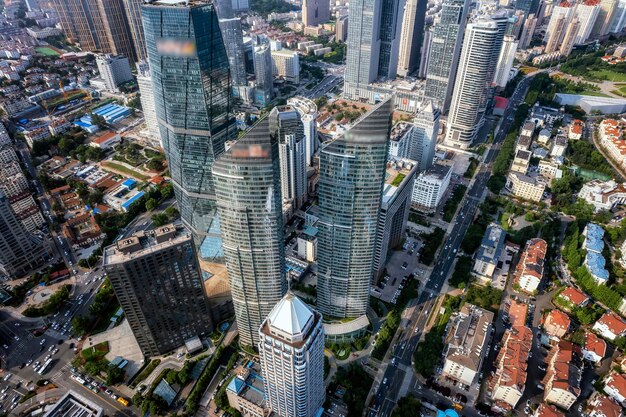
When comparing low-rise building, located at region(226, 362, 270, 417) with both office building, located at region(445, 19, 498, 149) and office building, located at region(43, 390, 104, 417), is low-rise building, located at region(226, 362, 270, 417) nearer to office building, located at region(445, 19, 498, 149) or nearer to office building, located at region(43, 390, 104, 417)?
office building, located at region(43, 390, 104, 417)

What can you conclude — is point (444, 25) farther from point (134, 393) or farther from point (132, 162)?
point (134, 393)

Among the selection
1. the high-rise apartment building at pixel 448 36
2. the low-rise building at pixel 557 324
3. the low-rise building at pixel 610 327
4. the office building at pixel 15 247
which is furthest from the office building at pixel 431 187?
the office building at pixel 15 247

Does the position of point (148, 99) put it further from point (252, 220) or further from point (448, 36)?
point (448, 36)

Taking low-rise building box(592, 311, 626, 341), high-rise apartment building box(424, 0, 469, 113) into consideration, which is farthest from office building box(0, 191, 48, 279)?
high-rise apartment building box(424, 0, 469, 113)

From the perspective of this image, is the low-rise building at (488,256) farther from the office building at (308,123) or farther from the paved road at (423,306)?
the office building at (308,123)

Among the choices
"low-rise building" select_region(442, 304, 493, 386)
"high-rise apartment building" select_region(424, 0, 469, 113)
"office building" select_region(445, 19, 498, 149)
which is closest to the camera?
"low-rise building" select_region(442, 304, 493, 386)

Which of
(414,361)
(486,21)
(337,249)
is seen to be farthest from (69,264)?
(486,21)
